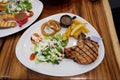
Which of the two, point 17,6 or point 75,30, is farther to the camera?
point 17,6

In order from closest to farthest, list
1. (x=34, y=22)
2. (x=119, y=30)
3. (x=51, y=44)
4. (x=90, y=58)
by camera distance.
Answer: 1. (x=90, y=58)
2. (x=51, y=44)
3. (x=34, y=22)
4. (x=119, y=30)

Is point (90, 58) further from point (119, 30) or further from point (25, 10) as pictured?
point (119, 30)

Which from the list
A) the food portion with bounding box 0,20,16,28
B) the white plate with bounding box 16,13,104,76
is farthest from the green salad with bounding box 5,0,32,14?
the white plate with bounding box 16,13,104,76

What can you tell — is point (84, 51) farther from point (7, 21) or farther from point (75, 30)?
point (7, 21)

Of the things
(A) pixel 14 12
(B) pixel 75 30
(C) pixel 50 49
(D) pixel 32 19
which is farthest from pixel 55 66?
(A) pixel 14 12

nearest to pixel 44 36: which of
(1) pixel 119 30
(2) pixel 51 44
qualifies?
(2) pixel 51 44

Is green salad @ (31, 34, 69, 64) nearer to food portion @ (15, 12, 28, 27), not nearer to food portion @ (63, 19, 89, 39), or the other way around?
food portion @ (63, 19, 89, 39)

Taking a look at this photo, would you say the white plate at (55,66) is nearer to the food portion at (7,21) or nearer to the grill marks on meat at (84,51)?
the grill marks on meat at (84,51)
